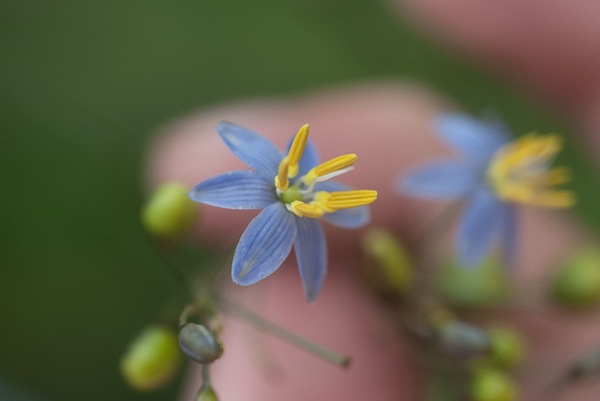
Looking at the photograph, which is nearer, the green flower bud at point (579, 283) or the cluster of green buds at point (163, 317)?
the cluster of green buds at point (163, 317)

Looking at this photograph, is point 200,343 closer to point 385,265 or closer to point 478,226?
point 385,265

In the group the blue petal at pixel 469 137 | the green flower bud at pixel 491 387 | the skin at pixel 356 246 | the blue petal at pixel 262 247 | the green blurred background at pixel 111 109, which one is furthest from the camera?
the green blurred background at pixel 111 109

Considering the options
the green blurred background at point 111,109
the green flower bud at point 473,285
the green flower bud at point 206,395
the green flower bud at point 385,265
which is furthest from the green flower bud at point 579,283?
the green blurred background at point 111,109

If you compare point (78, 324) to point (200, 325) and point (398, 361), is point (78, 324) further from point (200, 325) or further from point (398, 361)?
point (200, 325)

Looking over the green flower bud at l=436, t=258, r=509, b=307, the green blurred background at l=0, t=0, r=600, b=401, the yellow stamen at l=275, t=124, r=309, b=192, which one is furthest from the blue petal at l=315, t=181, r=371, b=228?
the green blurred background at l=0, t=0, r=600, b=401

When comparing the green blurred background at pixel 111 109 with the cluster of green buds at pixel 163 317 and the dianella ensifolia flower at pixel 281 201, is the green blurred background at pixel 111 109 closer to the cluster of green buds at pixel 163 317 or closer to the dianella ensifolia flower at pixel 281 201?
the cluster of green buds at pixel 163 317
